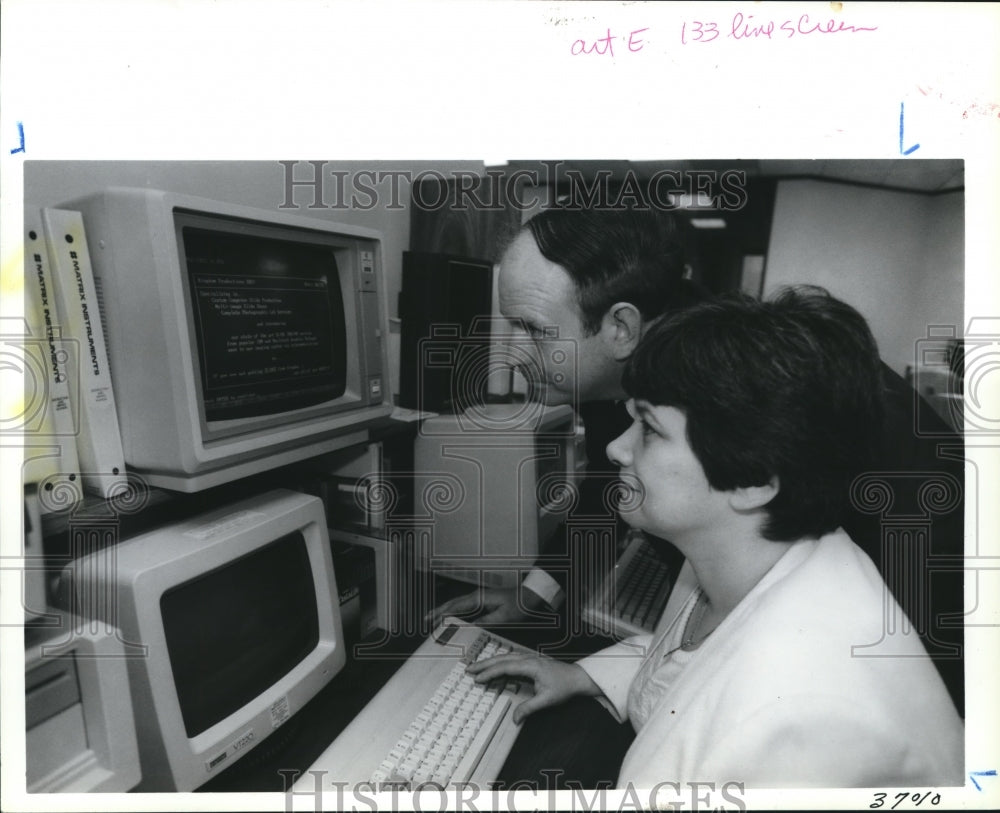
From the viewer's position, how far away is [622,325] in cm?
103

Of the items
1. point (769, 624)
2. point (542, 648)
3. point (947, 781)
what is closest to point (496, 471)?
point (542, 648)

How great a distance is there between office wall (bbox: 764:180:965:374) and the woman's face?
289mm

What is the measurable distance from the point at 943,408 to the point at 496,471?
2.52ft

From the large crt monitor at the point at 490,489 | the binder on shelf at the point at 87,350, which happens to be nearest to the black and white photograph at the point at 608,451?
the binder on shelf at the point at 87,350

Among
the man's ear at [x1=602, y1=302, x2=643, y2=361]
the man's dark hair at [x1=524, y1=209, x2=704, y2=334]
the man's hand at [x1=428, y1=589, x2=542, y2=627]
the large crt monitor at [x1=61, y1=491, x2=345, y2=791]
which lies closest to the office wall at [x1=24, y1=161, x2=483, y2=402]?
the man's dark hair at [x1=524, y1=209, x2=704, y2=334]

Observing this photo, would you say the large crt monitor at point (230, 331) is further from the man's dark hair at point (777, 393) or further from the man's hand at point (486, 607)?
the man's dark hair at point (777, 393)

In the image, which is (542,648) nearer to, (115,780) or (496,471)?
(496,471)

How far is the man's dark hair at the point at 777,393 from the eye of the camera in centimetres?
75

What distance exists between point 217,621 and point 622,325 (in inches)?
30.3

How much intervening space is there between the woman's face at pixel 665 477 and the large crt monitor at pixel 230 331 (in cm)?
45

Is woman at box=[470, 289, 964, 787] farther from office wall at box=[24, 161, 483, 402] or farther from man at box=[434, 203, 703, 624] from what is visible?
office wall at box=[24, 161, 483, 402]

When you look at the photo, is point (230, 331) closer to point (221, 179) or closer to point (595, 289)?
point (221, 179)

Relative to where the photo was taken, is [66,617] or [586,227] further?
[586,227]

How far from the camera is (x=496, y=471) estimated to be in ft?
4.00
